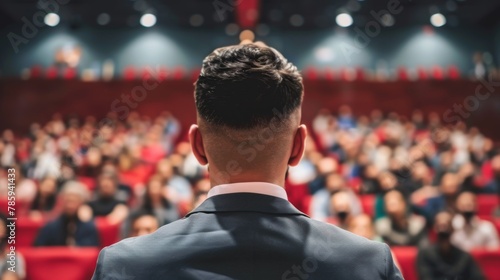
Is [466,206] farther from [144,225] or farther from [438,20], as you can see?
[438,20]

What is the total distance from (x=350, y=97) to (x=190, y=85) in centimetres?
154

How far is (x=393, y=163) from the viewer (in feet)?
9.81

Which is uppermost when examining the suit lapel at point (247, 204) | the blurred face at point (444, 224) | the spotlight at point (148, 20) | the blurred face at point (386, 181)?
the spotlight at point (148, 20)

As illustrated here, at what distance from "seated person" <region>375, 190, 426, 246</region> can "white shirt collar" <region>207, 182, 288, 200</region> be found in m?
1.75

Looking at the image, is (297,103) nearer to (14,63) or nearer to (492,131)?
(492,131)

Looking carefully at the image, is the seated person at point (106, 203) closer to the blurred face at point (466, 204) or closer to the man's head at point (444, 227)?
the man's head at point (444, 227)

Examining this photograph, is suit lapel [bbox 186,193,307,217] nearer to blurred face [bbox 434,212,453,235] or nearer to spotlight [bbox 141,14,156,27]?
blurred face [bbox 434,212,453,235]

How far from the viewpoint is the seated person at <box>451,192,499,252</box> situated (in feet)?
7.06

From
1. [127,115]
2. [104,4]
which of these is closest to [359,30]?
[104,4]

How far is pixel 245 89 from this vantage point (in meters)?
0.37

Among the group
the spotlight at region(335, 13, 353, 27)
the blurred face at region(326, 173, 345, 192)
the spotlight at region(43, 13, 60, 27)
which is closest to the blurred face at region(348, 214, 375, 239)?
the blurred face at region(326, 173, 345, 192)

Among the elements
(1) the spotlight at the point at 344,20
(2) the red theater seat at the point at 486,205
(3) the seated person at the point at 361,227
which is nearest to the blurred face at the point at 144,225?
(3) the seated person at the point at 361,227

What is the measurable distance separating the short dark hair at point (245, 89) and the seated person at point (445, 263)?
1.54m

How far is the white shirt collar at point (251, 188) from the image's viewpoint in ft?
1.21
